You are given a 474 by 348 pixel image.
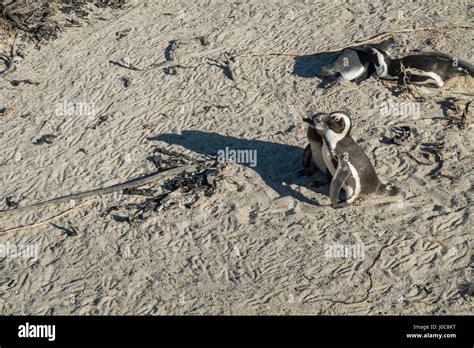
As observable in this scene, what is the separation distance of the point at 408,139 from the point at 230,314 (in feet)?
9.34

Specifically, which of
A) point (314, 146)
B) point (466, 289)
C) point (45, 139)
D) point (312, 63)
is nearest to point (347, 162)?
point (314, 146)

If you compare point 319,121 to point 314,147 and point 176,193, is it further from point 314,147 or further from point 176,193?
point 176,193

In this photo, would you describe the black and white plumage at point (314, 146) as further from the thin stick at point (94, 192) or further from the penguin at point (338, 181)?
the thin stick at point (94, 192)

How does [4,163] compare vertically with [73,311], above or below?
above

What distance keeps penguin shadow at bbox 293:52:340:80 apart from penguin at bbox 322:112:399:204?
6.69 ft

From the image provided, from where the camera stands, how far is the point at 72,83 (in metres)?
9.71

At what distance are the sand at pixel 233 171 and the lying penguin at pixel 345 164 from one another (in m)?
0.13

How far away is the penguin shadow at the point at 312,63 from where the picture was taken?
8961 millimetres

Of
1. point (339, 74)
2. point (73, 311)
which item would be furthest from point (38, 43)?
point (73, 311)

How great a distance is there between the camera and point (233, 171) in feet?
24.6

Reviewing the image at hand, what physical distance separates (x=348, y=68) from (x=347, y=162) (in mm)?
2144

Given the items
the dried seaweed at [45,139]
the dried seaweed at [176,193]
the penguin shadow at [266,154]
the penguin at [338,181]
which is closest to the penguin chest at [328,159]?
the penguin at [338,181]

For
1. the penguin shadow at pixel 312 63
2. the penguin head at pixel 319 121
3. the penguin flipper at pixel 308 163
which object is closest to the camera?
the penguin head at pixel 319 121

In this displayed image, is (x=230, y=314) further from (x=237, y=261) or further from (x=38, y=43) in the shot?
(x=38, y=43)
